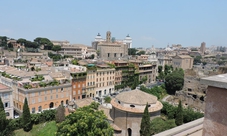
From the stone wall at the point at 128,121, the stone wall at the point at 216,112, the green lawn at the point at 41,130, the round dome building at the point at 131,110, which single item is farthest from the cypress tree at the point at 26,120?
the stone wall at the point at 216,112

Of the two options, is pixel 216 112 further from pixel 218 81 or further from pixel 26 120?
pixel 26 120

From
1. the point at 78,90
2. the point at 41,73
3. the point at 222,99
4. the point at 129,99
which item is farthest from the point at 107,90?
the point at 222,99

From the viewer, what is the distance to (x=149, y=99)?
30.2 m

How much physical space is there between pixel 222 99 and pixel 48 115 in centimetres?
3511

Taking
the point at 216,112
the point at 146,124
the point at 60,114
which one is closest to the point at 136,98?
the point at 146,124

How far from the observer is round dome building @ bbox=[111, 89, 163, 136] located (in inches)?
1128

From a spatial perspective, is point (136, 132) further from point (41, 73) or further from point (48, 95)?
point (41, 73)

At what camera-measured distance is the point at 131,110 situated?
28.3 metres

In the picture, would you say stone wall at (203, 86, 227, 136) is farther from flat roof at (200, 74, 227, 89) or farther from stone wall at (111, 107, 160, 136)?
stone wall at (111, 107, 160, 136)

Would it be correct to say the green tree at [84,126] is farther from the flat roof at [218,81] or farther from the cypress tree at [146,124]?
the flat roof at [218,81]

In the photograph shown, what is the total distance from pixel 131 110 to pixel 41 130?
16.5 metres

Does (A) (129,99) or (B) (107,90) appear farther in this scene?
(B) (107,90)

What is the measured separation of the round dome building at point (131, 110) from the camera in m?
28.6

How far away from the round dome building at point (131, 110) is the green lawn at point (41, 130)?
11.2 m
